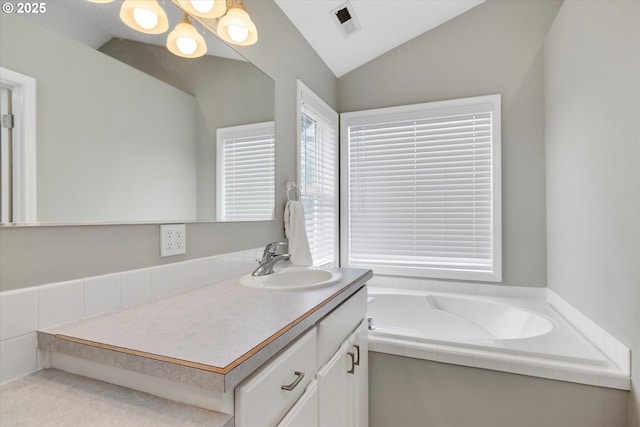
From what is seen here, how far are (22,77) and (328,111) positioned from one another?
2134 mm

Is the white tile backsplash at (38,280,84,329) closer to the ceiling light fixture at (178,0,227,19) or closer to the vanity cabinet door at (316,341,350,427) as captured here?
the vanity cabinet door at (316,341,350,427)

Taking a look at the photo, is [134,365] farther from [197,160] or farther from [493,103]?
[493,103]

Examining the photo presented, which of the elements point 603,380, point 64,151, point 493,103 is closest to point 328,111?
point 493,103

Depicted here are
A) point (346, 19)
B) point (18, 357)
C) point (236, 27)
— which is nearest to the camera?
point (18, 357)

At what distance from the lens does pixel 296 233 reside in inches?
75.9

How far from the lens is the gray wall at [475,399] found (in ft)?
4.55

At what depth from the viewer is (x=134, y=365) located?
2.24 feet

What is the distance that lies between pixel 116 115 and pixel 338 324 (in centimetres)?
101

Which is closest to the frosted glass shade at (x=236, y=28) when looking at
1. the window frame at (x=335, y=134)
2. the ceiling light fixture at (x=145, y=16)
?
the ceiling light fixture at (x=145, y=16)

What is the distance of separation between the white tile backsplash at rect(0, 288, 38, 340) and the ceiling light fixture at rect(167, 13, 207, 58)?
938mm

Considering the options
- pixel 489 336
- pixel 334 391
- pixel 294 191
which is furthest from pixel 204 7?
pixel 489 336

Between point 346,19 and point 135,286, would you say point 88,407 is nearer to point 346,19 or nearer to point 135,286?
point 135,286

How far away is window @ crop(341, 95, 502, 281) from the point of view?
2510 millimetres

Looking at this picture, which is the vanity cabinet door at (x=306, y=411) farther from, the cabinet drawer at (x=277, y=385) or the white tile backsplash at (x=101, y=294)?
the white tile backsplash at (x=101, y=294)
